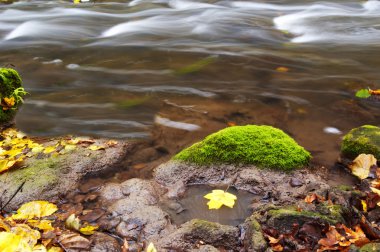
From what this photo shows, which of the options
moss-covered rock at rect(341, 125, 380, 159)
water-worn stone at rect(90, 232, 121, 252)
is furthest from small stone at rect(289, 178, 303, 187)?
water-worn stone at rect(90, 232, 121, 252)

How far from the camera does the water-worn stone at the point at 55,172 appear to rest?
10.7 ft

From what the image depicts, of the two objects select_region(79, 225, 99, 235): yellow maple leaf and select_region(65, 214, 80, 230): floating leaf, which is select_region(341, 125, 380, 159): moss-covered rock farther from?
select_region(65, 214, 80, 230): floating leaf

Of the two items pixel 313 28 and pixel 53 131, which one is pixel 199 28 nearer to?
pixel 313 28

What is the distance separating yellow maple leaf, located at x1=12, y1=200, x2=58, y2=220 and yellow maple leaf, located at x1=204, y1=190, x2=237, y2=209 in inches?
48.4

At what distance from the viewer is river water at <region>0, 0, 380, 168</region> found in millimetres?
4715

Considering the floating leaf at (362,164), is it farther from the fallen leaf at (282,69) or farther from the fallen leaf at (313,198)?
the fallen leaf at (282,69)

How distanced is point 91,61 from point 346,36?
4.87m

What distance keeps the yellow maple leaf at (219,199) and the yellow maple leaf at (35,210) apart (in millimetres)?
1229

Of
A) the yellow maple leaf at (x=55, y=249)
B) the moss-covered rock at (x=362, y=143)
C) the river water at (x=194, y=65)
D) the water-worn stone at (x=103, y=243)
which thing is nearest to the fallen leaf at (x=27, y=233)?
the yellow maple leaf at (x=55, y=249)

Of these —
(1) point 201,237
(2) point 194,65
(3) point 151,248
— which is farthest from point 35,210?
(2) point 194,65

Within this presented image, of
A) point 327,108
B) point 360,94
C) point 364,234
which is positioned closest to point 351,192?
point 364,234

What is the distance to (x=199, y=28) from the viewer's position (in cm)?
838

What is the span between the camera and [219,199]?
318cm

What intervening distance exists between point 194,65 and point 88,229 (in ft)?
13.4
